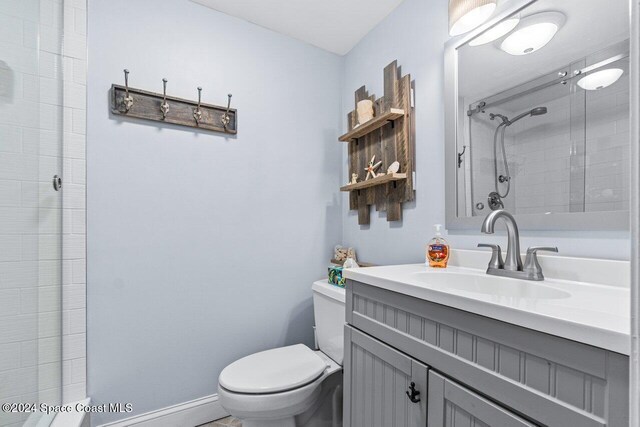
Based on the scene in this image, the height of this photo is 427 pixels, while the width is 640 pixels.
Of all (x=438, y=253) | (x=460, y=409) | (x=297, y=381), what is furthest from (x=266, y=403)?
(x=438, y=253)

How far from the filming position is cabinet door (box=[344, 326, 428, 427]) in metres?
0.85

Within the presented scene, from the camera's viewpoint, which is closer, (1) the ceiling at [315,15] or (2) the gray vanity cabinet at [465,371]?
(2) the gray vanity cabinet at [465,371]

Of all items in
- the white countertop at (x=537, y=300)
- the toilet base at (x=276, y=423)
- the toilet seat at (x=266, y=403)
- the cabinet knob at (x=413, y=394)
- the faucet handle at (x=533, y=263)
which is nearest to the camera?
the white countertop at (x=537, y=300)

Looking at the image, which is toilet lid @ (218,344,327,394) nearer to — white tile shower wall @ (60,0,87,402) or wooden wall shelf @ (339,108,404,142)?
white tile shower wall @ (60,0,87,402)

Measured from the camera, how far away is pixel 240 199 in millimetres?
1770

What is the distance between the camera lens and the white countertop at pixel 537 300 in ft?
1.74

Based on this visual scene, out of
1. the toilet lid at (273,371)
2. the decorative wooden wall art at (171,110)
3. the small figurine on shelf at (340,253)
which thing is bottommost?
the toilet lid at (273,371)

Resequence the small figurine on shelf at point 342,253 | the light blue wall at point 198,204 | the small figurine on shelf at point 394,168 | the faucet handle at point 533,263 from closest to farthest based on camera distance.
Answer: the faucet handle at point 533,263 → the light blue wall at point 198,204 → the small figurine on shelf at point 394,168 → the small figurine on shelf at point 342,253

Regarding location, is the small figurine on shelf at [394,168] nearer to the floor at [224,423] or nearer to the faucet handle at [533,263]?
the faucet handle at [533,263]

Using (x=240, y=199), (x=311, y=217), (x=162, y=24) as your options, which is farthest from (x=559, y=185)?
(x=162, y=24)

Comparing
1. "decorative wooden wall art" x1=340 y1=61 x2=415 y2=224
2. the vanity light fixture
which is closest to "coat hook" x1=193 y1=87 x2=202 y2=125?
"decorative wooden wall art" x1=340 y1=61 x2=415 y2=224

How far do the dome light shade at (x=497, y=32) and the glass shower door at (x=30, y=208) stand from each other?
5.48 ft

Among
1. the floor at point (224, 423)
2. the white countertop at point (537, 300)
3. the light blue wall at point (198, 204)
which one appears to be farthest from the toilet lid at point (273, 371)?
the white countertop at point (537, 300)

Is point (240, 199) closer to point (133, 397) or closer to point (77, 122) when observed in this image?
point (77, 122)
